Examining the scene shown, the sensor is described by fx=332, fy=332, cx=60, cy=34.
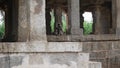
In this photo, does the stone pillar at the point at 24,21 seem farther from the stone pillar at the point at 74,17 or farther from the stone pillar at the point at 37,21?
the stone pillar at the point at 74,17

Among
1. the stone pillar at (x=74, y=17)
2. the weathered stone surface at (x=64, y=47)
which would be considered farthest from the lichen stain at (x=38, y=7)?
the stone pillar at (x=74, y=17)

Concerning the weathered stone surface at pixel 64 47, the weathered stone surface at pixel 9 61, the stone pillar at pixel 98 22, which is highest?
the stone pillar at pixel 98 22

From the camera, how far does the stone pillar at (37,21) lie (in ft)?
24.5

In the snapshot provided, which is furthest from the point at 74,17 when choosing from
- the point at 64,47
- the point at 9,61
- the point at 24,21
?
the point at 9,61

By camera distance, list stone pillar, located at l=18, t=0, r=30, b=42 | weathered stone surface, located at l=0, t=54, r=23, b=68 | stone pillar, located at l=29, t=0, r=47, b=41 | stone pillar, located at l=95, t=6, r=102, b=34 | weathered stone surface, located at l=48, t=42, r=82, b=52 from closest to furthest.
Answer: weathered stone surface, located at l=0, t=54, r=23, b=68 < weathered stone surface, located at l=48, t=42, r=82, b=52 < stone pillar, located at l=29, t=0, r=47, b=41 < stone pillar, located at l=18, t=0, r=30, b=42 < stone pillar, located at l=95, t=6, r=102, b=34

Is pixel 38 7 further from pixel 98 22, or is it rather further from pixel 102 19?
pixel 102 19

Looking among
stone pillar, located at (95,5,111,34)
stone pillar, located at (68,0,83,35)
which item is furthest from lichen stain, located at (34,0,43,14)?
stone pillar, located at (95,5,111,34)

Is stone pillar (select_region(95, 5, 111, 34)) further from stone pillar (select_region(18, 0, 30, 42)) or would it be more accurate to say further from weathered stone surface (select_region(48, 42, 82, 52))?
weathered stone surface (select_region(48, 42, 82, 52))

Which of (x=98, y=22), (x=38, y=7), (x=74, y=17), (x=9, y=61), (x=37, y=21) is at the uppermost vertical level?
(x=38, y=7)

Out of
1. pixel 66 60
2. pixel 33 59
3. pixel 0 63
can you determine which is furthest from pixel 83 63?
pixel 0 63

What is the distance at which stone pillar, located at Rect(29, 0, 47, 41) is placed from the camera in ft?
24.5

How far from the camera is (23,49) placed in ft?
23.6

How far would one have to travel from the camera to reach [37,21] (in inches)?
295

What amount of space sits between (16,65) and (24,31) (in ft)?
3.10
